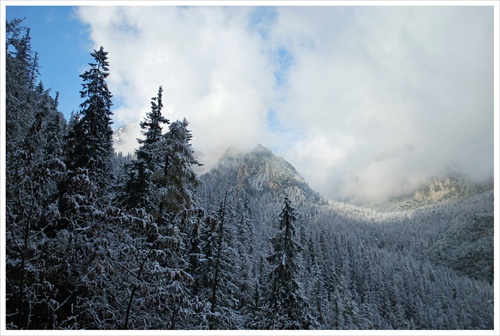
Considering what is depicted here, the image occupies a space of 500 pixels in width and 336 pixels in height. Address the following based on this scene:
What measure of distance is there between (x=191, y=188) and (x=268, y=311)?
11.5 meters

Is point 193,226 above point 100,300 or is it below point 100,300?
above

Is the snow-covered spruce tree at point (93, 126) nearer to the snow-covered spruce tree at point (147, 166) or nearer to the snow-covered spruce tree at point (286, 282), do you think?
the snow-covered spruce tree at point (147, 166)

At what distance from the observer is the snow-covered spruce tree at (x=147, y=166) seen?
47.5 feet

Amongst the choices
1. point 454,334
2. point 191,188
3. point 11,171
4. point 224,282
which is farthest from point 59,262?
point 224,282

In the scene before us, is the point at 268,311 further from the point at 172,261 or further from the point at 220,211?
the point at 172,261

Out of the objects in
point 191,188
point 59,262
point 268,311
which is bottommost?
point 268,311

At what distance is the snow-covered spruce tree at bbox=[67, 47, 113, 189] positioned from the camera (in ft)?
47.5

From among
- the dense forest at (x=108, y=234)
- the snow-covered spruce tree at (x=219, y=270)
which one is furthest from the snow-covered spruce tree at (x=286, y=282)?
the snow-covered spruce tree at (x=219, y=270)

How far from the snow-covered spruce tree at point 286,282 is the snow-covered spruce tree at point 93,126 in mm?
12401

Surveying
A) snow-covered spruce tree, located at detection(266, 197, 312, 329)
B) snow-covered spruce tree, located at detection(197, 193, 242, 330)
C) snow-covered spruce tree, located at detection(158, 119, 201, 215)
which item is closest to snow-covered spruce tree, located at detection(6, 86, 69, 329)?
snow-covered spruce tree, located at detection(158, 119, 201, 215)

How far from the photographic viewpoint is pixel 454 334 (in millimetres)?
8297

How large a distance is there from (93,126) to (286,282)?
602 inches

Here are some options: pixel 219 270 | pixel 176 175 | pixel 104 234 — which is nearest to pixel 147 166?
pixel 176 175

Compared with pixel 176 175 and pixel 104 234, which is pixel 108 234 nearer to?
pixel 104 234
